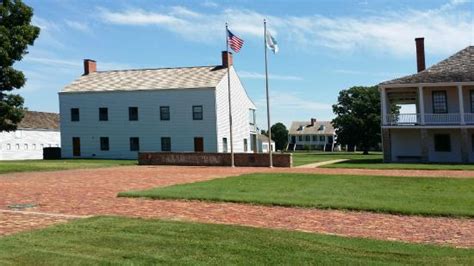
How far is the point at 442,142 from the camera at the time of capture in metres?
36.6

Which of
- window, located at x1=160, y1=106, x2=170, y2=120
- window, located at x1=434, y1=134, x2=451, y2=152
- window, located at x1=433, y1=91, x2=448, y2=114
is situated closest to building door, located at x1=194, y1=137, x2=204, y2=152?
window, located at x1=160, y1=106, x2=170, y2=120

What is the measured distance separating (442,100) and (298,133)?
77043mm

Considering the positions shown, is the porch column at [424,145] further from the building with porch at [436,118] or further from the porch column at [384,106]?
the porch column at [384,106]

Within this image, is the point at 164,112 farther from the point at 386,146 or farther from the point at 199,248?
the point at 199,248

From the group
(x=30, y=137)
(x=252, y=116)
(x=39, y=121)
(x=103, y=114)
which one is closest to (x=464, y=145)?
(x=252, y=116)

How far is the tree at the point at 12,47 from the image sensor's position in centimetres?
2764

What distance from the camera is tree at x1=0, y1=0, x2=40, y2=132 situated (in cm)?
2764

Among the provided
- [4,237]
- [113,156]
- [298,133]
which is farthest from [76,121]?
[298,133]

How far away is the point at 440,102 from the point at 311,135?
75.3 metres

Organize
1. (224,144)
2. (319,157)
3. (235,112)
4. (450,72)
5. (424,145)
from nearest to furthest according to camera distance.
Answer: (424,145) < (450,72) < (224,144) < (319,157) < (235,112)

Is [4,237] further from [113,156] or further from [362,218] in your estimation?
[113,156]

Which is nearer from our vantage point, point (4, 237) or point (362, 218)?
point (4, 237)

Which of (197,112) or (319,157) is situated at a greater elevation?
(197,112)

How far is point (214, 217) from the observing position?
10.7m
